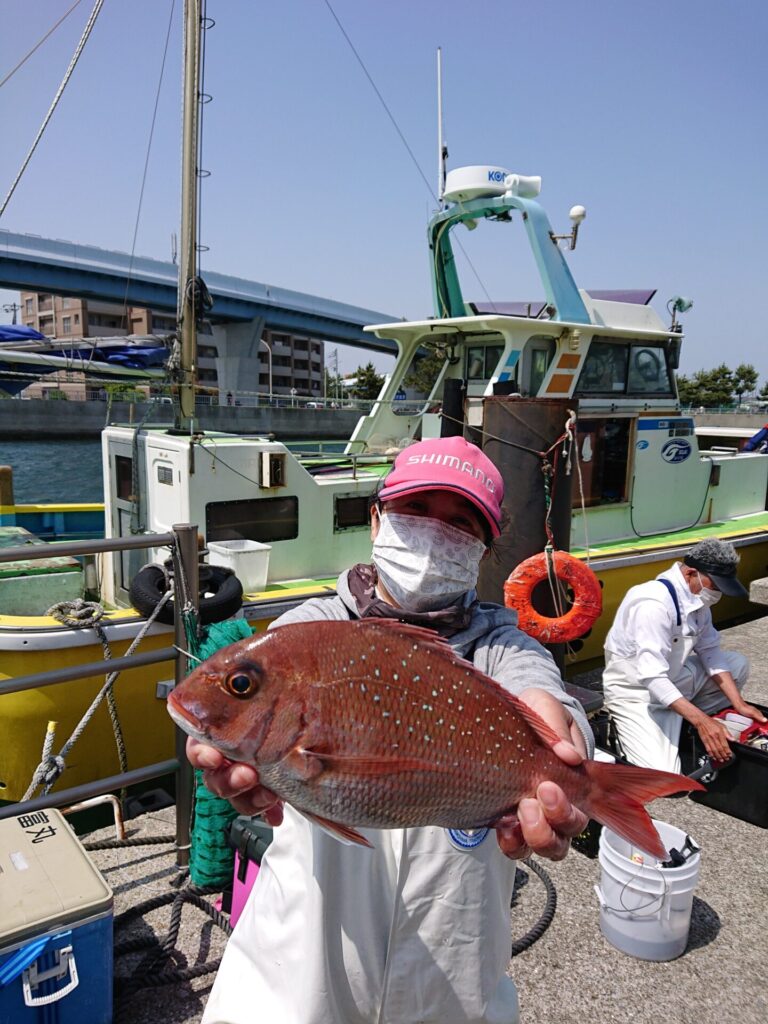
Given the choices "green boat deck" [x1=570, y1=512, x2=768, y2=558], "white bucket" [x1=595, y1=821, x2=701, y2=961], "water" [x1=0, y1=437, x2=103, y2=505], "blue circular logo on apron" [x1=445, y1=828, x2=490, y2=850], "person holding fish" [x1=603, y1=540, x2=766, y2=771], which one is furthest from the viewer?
"water" [x1=0, y1=437, x2=103, y2=505]

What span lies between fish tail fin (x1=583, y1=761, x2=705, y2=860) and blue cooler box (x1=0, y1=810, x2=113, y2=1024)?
5.69 feet

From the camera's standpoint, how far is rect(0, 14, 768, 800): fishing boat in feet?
15.9

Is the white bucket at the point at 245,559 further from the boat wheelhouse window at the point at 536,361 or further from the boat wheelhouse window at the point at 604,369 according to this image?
the boat wheelhouse window at the point at 604,369

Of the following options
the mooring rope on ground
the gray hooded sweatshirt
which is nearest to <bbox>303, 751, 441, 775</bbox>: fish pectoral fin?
the gray hooded sweatshirt

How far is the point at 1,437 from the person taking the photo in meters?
34.3

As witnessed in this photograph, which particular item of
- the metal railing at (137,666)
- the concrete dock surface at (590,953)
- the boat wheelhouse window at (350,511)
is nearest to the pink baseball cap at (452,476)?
the metal railing at (137,666)

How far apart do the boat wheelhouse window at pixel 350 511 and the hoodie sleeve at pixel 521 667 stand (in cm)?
488

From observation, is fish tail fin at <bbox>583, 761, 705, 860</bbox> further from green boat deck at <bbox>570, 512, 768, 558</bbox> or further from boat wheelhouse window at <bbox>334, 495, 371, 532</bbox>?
green boat deck at <bbox>570, 512, 768, 558</bbox>

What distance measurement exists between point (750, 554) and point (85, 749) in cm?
840

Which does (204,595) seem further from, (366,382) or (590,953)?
(366,382)

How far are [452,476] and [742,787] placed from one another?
11.6 feet

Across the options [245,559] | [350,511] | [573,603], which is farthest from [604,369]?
[245,559]

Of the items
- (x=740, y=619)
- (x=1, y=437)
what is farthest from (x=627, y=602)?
(x=1, y=437)

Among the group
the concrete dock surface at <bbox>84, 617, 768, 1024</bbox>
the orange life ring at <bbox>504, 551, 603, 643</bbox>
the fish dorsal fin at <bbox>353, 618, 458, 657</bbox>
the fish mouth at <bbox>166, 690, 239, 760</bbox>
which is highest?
the fish dorsal fin at <bbox>353, 618, 458, 657</bbox>
